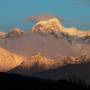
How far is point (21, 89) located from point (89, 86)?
1080 cm

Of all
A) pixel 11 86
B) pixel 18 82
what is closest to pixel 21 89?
pixel 11 86

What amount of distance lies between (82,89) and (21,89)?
772 centimetres

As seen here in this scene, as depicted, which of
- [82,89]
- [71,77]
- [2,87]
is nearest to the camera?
[2,87]

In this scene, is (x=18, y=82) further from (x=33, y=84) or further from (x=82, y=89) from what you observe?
(x=82, y=89)

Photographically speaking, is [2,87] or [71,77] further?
[71,77]

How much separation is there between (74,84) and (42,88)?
537 cm

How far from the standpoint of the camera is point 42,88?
190ft

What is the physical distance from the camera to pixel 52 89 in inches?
2260

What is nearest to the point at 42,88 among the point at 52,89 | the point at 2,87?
the point at 52,89

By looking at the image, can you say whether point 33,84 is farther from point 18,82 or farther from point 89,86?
point 89,86

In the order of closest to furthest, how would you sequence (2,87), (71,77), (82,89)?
(2,87)
(82,89)
(71,77)

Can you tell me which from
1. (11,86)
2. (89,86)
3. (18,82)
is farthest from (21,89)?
(89,86)

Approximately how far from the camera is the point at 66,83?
207 ft

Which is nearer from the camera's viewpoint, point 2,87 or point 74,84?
point 2,87
